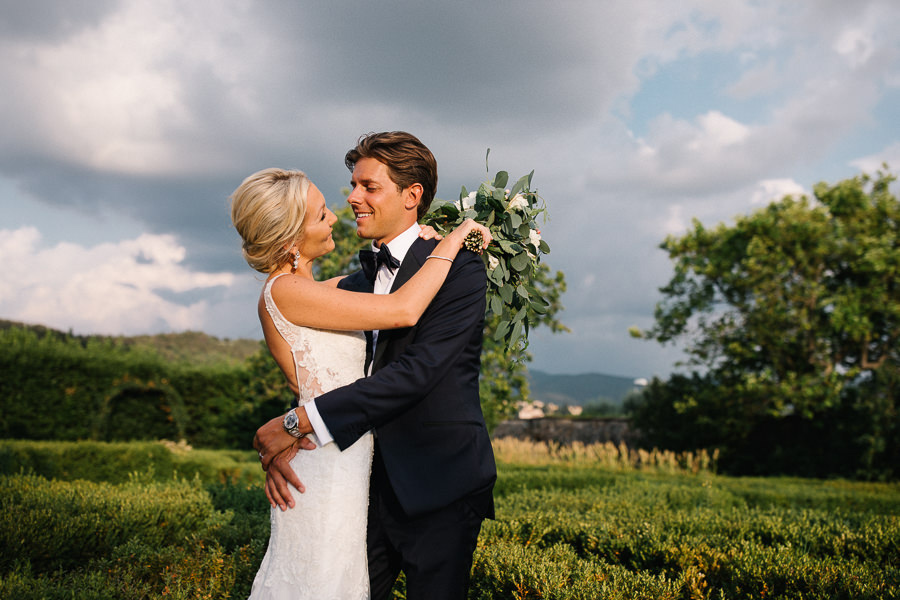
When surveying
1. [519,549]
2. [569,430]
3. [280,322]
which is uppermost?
[280,322]

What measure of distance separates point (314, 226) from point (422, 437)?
1032 millimetres

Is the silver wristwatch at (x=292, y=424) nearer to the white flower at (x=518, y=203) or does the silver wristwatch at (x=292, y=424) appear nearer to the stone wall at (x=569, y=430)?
the white flower at (x=518, y=203)

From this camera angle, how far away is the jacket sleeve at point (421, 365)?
7.73 feet

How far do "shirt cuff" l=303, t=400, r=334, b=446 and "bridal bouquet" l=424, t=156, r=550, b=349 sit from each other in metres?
1.05

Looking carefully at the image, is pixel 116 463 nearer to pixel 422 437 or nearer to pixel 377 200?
pixel 377 200

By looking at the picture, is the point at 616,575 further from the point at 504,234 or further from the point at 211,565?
the point at 211,565

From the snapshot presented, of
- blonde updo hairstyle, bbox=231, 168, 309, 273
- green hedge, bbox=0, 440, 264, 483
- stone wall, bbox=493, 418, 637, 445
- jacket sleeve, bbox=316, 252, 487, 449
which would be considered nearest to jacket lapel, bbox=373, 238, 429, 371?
jacket sleeve, bbox=316, 252, 487, 449

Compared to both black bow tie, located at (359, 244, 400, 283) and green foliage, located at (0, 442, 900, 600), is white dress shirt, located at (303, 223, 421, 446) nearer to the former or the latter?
black bow tie, located at (359, 244, 400, 283)

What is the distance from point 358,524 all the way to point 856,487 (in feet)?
49.3

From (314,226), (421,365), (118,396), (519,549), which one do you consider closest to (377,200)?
(314,226)

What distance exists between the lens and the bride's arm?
2.45 meters

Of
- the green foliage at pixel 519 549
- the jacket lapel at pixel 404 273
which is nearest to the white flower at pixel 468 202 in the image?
the jacket lapel at pixel 404 273

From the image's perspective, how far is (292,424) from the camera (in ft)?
8.06

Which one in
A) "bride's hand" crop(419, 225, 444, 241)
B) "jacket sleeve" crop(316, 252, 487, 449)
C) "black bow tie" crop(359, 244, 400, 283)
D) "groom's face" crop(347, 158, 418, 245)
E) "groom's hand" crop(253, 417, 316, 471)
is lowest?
"groom's hand" crop(253, 417, 316, 471)
